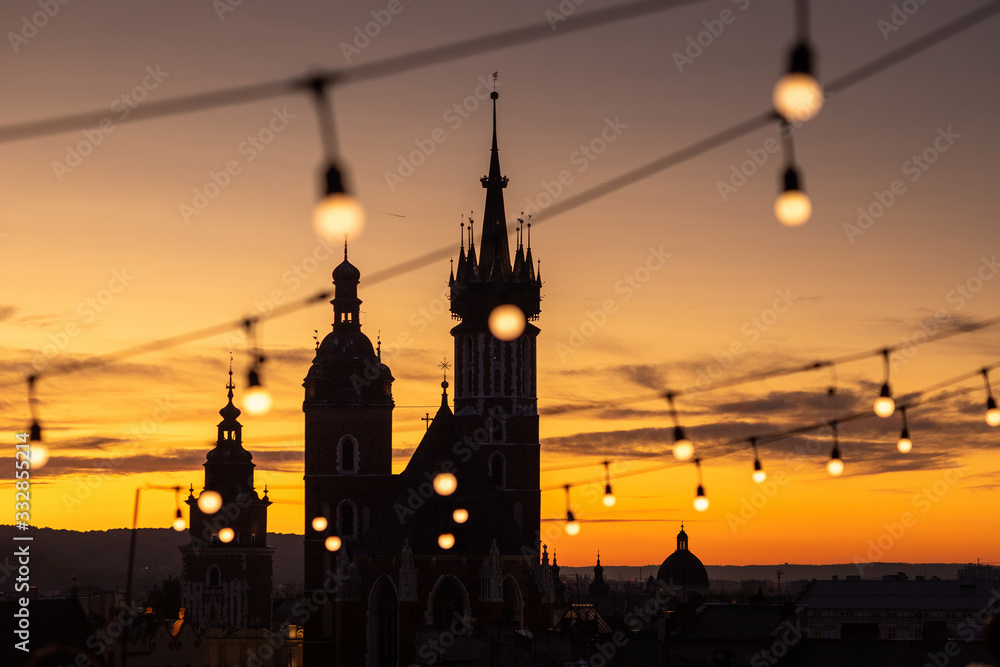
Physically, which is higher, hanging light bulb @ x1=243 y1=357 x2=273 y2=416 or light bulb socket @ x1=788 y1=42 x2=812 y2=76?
light bulb socket @ x1=788 y1=42 x2=812 y2=76

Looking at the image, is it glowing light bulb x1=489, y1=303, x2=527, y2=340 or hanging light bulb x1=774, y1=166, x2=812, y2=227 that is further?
glowing light bulb x1=489, y1=303, x2=527, y2=340

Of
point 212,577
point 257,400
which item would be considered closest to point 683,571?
point 212,577

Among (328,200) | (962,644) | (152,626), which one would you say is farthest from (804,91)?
(152,626)

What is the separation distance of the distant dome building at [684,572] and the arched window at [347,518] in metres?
76.7

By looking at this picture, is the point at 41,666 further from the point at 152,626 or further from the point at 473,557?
the point at 152,626

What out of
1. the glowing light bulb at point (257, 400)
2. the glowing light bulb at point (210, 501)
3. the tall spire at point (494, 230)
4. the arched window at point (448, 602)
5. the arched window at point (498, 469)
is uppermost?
the tall spire at point (494, 230)

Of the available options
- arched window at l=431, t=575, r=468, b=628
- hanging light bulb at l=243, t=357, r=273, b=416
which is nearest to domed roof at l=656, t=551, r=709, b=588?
arched window at l=431, t=575, r=468, b=628

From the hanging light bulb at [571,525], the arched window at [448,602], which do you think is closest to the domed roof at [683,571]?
the arched window at [448,602]

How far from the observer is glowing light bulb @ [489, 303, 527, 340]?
1530 centimetres

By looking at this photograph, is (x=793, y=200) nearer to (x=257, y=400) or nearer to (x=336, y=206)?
(x=336, y=206)

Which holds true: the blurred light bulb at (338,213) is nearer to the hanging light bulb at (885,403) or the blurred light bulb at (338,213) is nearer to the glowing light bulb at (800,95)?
the glowing light bulb at (800,95)

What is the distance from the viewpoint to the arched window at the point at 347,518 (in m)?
84.5

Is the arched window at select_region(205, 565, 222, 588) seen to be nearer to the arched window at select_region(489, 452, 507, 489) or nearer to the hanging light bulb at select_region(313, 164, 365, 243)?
the arched window at select_region(489, 452, 507, 489)

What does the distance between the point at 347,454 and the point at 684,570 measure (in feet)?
261
